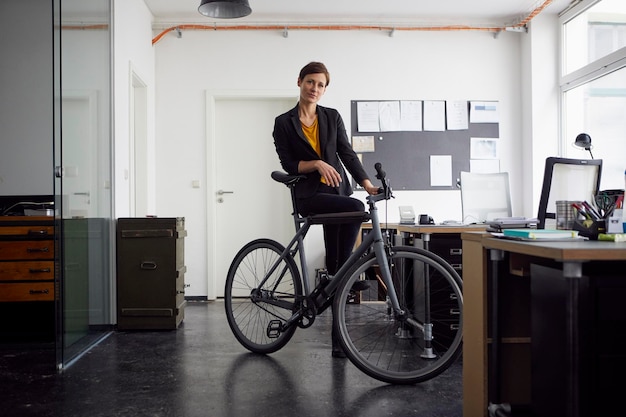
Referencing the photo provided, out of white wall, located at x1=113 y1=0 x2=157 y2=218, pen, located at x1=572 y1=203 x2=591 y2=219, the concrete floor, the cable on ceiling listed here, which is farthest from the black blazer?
the cable on ceiling

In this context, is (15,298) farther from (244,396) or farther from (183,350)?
(244,396)

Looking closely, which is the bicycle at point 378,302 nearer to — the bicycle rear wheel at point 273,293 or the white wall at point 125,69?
the bicycle rear wheel at point 273,293

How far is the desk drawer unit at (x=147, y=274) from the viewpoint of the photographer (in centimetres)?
379

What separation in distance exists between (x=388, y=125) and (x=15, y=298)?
3506 mm

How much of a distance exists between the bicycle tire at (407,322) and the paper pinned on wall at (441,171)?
95.3 inches

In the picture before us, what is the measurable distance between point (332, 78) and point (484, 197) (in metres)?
2.36

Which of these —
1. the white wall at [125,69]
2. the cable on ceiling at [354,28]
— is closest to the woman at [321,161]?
the white wall at [125,69]

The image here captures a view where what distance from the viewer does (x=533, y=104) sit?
5.38m

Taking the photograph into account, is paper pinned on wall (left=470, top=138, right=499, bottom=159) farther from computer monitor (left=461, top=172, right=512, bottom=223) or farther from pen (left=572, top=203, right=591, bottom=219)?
pen (left=572, top=203, right=591, bottom=219)

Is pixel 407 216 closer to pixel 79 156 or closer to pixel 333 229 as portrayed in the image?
pixel 333 229

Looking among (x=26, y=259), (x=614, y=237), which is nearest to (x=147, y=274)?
(x=26, y=259)

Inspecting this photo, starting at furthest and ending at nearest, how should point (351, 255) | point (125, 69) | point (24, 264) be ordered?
point (125, 69) → point (24, 264) → point (351, 255)

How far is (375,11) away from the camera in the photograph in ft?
17.4

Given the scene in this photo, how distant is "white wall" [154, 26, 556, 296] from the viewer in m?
5.38
